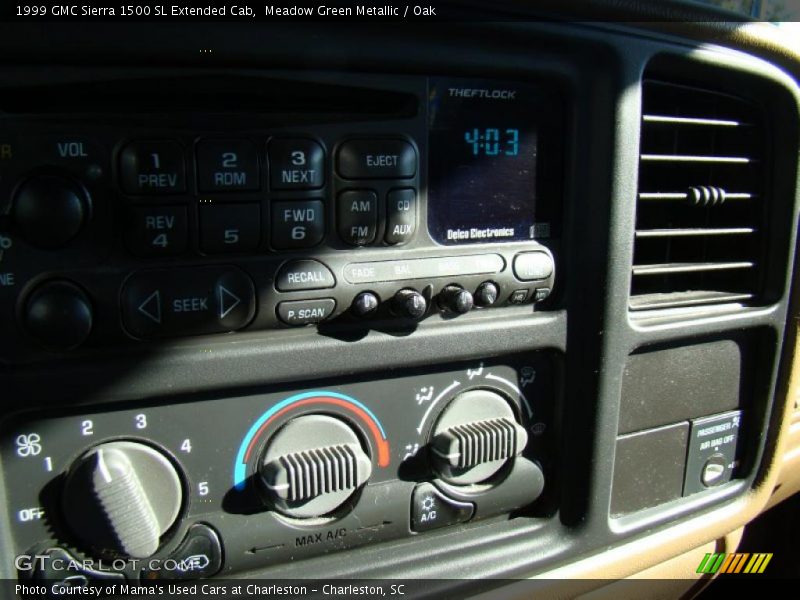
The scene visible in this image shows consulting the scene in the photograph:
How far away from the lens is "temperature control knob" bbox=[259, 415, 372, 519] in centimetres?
74

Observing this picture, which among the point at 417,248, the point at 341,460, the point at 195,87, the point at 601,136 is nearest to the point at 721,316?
the point at 601,136

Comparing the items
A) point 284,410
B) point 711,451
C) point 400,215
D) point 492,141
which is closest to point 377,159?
point 400,215

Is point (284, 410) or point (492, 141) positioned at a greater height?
point (492, 141)

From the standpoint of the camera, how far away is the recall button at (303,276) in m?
0.71

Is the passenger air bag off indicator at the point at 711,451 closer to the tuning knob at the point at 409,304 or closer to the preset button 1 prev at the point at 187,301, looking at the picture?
the tuning knob at the point at 409,304

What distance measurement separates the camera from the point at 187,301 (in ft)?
2.20

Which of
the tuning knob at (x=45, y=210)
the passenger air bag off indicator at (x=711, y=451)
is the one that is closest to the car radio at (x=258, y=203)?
the tuning knob at (x=45, y=210)

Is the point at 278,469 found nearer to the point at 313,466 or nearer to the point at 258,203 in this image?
the point at 313,466

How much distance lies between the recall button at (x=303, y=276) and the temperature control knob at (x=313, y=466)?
0.17 meters

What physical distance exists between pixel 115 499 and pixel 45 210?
0.30 meters

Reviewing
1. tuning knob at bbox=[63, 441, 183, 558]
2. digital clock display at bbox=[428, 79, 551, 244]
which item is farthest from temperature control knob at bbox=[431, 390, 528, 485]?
tuning knob at bbox=[63, 441, 183, 558]

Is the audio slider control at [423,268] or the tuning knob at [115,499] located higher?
the audio slider control at [423,268]

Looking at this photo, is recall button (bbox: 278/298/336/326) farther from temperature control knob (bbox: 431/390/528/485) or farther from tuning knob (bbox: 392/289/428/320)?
temperature control knob (bbox: 431/390/528/485)

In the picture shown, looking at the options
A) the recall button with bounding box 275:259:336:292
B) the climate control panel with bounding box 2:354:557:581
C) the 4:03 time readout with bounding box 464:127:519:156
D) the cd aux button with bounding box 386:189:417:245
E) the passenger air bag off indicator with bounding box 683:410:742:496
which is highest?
the 4:03 time readout with bounding box 464:127:519:156
